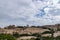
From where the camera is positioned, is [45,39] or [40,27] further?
[40,27]

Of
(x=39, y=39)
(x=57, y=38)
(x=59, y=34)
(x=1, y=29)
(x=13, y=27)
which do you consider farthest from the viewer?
(x=13, y=27)

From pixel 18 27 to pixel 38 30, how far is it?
607 centimetres

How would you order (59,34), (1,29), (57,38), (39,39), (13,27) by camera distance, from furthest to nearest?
(13,27) → (1,29) → (59,34) → (57,38) → (39,39)

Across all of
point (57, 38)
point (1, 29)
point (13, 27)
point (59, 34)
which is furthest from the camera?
point (13, 27)

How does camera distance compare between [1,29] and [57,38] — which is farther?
[1,29]

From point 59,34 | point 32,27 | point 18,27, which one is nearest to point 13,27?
point 18,27

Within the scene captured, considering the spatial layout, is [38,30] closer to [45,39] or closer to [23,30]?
[23,30]

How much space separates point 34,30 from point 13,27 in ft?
18.8

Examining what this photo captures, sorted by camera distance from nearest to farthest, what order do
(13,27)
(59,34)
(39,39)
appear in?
1. (39,39)
2. (59,34)
3. (13,27)

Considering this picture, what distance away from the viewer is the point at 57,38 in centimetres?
4522

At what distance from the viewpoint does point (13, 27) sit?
5728 cm

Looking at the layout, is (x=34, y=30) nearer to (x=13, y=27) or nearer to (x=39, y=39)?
(x=13, y=27)

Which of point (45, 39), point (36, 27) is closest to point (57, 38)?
point (45, 39)

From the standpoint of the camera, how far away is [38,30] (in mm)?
55031
